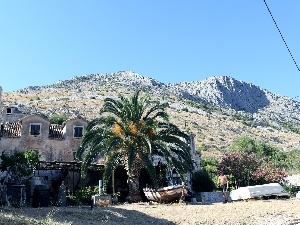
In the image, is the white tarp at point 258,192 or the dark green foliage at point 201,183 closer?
the white tarp at point 258,192

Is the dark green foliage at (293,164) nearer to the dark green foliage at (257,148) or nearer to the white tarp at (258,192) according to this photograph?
the dark green foliage at (257,148)

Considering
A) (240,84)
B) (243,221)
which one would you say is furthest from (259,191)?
(240,84)

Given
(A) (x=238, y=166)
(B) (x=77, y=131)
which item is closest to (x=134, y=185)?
(B) (x=77, y=131)

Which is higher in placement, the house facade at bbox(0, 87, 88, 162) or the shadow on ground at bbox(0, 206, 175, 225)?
the house facade at bbox(0, 87, 88, 162)

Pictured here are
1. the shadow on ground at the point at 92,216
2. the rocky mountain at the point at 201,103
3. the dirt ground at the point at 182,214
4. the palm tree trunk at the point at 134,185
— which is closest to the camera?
the shadow on ground at the point at 92,216

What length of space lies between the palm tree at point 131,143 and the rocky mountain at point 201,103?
32472 mm

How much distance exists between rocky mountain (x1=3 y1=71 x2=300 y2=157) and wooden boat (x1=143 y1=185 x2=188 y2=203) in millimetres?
35124

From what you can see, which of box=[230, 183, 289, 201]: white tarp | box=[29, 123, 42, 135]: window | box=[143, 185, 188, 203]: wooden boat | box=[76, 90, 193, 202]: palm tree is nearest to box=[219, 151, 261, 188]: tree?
box=[230, 183, 289, 201]: white tarp

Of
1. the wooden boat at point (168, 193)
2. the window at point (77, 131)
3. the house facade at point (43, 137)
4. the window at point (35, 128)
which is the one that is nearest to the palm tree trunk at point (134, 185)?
the wooden boat at point (168, 193)

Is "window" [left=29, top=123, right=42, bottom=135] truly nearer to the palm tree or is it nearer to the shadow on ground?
the palm tree

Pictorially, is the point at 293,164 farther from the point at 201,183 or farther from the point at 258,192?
the point at 258,192

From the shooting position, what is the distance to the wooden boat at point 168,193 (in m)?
29.2

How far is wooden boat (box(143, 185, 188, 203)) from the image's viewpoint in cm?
2916

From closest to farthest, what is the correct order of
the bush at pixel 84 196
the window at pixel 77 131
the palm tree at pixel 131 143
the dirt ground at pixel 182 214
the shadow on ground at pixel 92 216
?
the shadow on ground at pixel 92 216, the dirt ground at pixel 182 214, the bush at pixel 84 196, the palm tree at pixel 131 143, the window at pixel 77 131
